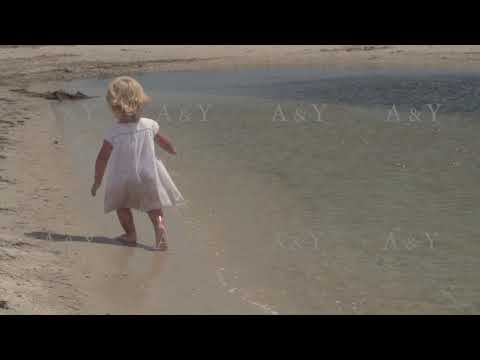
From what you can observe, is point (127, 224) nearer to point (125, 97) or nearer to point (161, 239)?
point (161, 239)

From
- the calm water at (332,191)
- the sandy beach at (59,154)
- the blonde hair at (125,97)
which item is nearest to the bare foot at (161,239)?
the sandy beach at (59,154)

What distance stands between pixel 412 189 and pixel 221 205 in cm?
162

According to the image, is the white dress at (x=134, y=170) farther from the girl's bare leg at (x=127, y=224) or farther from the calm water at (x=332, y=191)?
the calm water at (x=332, y=191)

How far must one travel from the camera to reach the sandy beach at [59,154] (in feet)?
13.2

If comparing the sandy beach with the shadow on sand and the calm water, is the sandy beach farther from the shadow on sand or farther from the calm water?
the calm water

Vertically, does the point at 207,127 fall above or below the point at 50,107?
below

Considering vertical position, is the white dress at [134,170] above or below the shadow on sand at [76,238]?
above

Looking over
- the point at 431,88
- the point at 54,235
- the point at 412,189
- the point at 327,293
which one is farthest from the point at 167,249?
the point at 431,88

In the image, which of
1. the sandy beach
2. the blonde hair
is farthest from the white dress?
the sandy beach

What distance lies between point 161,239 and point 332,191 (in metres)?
1.88

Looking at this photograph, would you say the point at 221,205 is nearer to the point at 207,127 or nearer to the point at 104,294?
the point at 104,294

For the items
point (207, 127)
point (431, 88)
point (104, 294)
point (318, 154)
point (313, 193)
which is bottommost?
point (104, 294)

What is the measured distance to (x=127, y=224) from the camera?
4.92m

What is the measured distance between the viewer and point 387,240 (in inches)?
201
